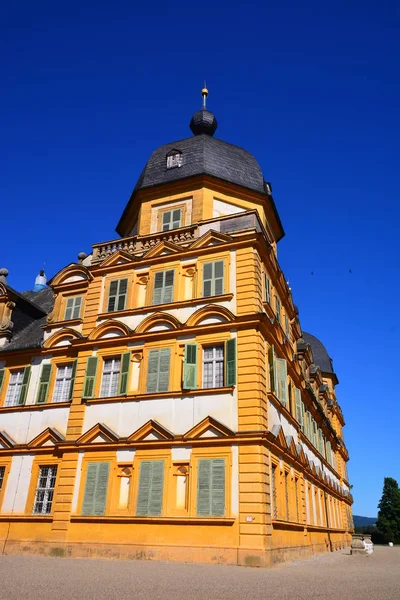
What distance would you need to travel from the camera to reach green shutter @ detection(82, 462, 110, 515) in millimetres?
17266

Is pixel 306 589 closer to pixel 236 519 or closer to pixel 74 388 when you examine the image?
pixel 236 519

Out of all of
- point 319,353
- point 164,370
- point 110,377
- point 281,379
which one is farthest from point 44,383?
point 319,353

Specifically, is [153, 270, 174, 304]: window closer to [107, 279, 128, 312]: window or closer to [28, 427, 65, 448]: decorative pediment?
[107, 279, 128, 312]: window

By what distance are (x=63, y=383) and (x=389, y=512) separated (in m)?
68.7

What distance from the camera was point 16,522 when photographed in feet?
60.6

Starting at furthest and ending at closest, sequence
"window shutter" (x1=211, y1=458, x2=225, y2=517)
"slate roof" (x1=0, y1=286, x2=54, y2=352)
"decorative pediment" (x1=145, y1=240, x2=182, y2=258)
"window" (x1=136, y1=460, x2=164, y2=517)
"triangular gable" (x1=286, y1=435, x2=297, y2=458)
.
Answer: "slate roof" (x1=0, y1=286, x2=54, y2=352)
"decorative pediment" (x1=145, y1=240, x2=182, y2=258)
"triangular gable" (x1=286, y1=435, x2=297, y2=458)
"window" (x1=136, y1=460, x2=164, y2=517)
"window shutter" (x1=211, y1=458, x2=225, y2=517)

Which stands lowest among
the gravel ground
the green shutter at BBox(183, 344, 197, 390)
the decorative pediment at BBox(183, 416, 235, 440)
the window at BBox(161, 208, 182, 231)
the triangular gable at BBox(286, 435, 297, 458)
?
the gravel ground

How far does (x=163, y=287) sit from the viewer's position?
20.2 meters

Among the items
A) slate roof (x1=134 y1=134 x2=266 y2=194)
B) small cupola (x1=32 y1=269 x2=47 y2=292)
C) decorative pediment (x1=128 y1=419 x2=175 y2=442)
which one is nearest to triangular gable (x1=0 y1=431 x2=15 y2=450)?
decorative pediment (x1=128 y1=419 x2=175 y2=442)

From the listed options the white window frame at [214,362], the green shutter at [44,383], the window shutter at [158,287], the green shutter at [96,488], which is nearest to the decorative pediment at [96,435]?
the green shutter at [96,488]

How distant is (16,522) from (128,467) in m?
4.97

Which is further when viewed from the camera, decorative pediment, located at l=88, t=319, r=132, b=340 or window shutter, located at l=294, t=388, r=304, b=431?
window shutter, located at l=294, t=388, r=304, b=431

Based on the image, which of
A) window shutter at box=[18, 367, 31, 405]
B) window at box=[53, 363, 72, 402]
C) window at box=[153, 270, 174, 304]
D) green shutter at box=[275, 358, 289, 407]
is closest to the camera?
green shutter at box=[275, 358, 289, 407]

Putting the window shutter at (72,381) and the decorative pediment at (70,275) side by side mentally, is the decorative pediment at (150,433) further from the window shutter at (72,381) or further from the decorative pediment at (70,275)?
the decorative pediment at (70,275)
